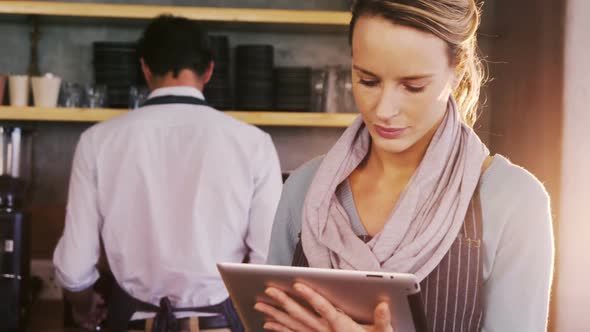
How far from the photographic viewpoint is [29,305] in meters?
2.88

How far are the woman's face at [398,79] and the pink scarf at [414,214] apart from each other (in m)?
0.07

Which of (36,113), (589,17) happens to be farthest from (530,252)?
(36,113)

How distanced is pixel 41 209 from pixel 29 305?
0.60 metres

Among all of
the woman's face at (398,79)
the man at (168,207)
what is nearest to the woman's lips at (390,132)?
the woman's face at (398,79)

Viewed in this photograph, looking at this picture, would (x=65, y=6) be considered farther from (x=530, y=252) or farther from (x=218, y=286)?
(x=530, y=252)

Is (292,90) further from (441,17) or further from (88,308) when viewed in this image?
(441,17)

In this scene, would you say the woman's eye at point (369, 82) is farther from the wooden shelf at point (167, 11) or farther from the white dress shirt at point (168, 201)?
the wooden shelf at point (167, 11)

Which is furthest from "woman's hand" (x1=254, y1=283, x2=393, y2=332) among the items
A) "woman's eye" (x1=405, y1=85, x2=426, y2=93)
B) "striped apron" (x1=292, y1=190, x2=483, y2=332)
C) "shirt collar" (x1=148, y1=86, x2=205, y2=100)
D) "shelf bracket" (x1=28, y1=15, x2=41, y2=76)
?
"shelf bracket" (x1=28, y1=15, x2=41, y2=76)

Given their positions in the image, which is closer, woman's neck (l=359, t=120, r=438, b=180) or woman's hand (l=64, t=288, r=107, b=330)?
woman's neck (l=359, t=120, r=438, b=180)

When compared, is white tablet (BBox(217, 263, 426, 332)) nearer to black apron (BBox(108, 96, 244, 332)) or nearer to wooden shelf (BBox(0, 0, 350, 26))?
black apron (BBox(108, 96, 244, 332))

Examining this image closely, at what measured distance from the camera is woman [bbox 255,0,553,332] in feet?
3.67

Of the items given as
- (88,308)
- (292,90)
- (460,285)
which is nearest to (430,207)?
(460,285)

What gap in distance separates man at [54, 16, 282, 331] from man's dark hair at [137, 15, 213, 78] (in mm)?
22

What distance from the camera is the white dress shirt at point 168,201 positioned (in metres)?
2.18
